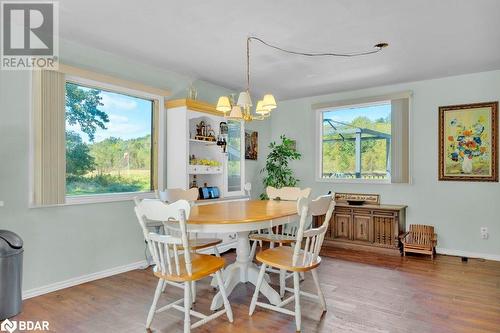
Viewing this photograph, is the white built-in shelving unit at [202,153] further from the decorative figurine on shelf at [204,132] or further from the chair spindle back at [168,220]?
the chair spindle back at [168,220]

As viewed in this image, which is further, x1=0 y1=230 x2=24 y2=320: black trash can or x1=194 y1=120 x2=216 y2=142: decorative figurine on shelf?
x1=194 y1=120 x2=216 y2=142: decorative figurine on shelf

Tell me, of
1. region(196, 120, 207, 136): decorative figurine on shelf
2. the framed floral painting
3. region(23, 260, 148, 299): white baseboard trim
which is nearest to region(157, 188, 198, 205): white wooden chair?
region(23, 260, 148, 299): white baseboard trim

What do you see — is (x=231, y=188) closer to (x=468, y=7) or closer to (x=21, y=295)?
(x=21, y=295)

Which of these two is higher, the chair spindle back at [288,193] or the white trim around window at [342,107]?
the white trim around window at [342,107]

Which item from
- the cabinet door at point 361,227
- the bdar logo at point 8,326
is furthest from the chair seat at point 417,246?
the bdar logo at point 8,326

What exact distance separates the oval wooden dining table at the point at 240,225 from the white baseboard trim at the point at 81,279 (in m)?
1.33

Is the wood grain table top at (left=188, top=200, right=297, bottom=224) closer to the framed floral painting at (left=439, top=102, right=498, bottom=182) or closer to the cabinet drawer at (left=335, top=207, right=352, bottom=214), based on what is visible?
the cabinet drawer at (left=335, top=207, right=352, bottom=214)

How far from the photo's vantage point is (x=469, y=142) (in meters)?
4.25

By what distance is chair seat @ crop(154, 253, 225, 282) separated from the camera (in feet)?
6.98

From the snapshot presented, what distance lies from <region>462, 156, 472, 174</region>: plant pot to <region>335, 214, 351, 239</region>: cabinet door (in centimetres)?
162

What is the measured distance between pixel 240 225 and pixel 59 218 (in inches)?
75.7

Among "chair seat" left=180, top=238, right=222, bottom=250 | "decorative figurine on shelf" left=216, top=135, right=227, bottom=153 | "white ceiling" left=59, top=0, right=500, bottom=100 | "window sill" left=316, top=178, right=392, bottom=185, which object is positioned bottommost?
"chair seat" left=180, top=238, right=222, bottom=250

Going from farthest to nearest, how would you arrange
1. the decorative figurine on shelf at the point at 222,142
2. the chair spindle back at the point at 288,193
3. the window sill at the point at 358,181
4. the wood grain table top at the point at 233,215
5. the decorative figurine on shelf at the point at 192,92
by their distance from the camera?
the window sill at the point at 358,181 → the decorative figurine on shelf at the point at 222,142 → the decorative figurine on shelf at the point at 192,92 → the chair spindle back at the point at 288,193 → the wood grain table top at the point at 233,215

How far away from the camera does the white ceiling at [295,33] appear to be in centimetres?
248
